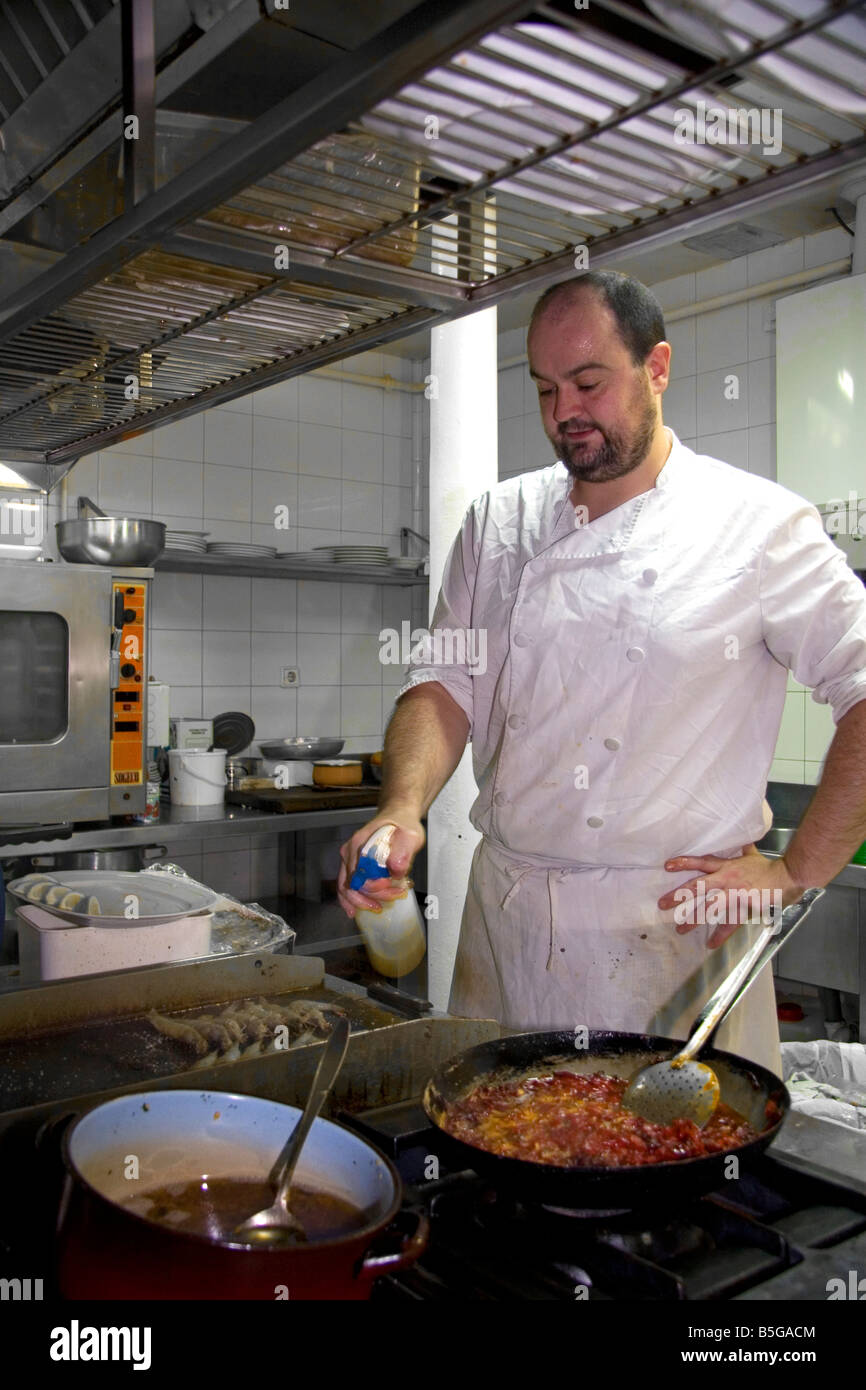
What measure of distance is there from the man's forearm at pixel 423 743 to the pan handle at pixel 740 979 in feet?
2.07

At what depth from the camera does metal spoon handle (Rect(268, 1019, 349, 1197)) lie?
0.85m

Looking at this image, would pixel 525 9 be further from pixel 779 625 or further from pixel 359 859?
pixel 779 625

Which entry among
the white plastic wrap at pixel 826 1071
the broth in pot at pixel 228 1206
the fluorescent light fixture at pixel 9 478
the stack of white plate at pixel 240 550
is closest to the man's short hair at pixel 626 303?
the broth in pot at pixel 228 1206

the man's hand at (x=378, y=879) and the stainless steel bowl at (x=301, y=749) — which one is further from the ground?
the man's hand at (x=378, y=879)

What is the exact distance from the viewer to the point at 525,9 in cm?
77

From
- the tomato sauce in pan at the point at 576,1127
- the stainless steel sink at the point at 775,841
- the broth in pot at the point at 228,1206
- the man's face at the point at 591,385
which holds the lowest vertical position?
the stainless steel sink at the point at 775,841

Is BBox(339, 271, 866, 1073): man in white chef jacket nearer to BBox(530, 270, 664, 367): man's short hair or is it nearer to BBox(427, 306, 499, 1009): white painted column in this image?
BBox(530, 270, 664, 367): man's short hair

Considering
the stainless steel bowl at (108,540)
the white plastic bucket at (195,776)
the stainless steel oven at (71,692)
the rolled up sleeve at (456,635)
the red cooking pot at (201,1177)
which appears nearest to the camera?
the red cooking pot at (201,1177)

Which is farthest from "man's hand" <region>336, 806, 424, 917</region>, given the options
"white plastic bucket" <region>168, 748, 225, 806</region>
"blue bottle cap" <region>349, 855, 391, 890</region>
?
"white plastic bucket" <region>168, 748, 225, 806</region>

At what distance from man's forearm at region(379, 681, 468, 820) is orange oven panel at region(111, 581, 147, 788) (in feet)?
6.22

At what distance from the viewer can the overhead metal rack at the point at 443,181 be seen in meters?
0.85

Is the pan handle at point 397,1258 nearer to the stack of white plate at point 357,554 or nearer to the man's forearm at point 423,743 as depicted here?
the man's forearm at point 423,743

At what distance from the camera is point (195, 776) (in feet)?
13.7

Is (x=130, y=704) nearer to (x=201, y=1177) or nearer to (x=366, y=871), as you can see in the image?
(x=366, y=871)
